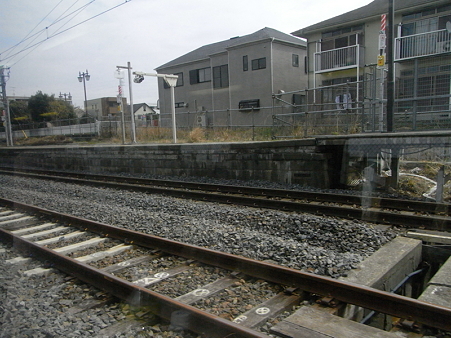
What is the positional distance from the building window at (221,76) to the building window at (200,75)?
980 mm

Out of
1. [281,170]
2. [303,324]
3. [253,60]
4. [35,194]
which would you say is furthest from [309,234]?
[253,60]

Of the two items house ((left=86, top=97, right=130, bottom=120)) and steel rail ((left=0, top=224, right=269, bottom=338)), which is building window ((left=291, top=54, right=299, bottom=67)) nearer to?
steel rail ((left=0, top=224, right=269, bottom=338))

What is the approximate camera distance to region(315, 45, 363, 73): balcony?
21.5 meters

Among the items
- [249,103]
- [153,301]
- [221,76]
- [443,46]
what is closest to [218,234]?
[153,301]

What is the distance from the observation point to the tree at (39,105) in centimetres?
5019

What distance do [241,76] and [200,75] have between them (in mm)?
5335

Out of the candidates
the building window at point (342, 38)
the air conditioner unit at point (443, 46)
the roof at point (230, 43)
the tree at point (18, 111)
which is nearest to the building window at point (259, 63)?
the roof at point (230, 43)

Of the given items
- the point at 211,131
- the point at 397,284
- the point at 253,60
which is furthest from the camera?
the point at 253,60

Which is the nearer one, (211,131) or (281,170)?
(281,170)

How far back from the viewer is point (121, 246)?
226 inches

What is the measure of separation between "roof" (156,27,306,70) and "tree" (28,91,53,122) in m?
22.1

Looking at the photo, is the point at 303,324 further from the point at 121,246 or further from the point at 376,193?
the point at 376,193

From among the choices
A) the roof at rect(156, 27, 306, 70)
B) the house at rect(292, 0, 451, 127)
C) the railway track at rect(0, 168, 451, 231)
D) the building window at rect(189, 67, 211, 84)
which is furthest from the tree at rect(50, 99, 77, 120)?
the railway track at rect(0, 168, 451, 231)

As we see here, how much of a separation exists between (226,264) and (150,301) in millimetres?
1206
